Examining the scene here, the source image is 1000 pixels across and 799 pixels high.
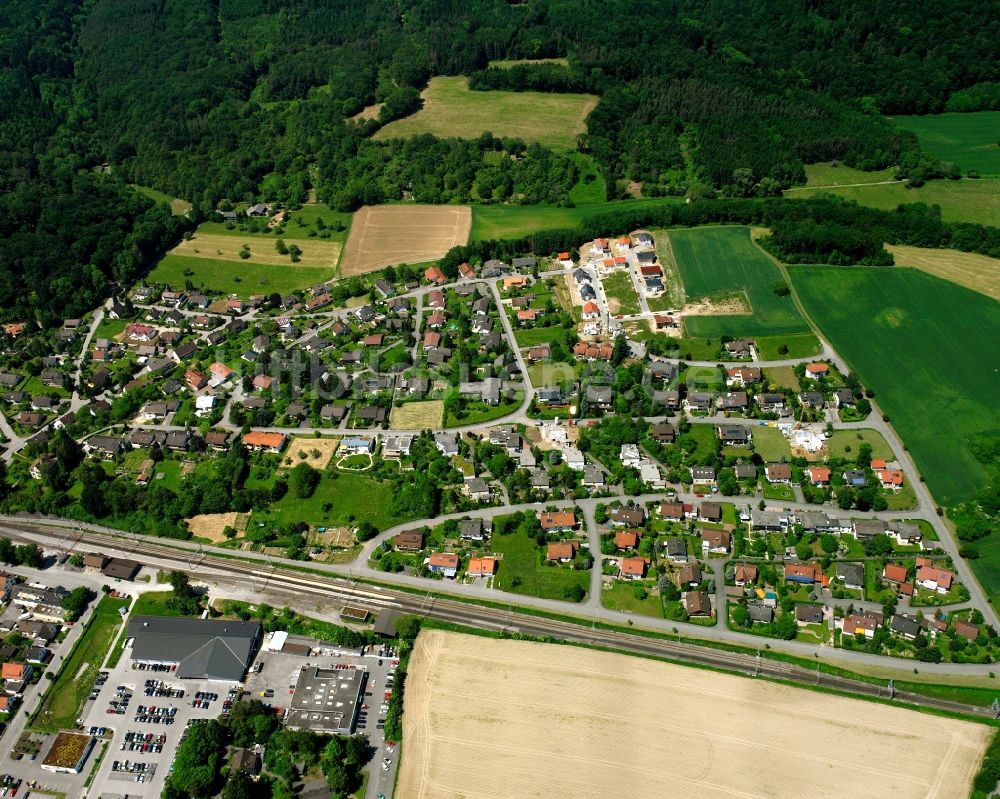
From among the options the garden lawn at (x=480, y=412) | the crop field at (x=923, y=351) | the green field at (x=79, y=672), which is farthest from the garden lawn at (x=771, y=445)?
the green field at (x=79, y=672)

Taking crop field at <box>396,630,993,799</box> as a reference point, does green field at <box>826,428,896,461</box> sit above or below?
above

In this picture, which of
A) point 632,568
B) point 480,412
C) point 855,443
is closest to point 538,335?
point 480,412

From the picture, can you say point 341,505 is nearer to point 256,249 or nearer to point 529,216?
point 256,249

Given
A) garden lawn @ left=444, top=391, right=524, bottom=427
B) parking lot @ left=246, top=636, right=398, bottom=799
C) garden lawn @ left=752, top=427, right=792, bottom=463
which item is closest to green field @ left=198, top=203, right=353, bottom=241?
garden lawn @ left=444, top=391, right=524, bottom=427

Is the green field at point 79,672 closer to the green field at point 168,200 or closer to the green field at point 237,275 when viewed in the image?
the green field at point 237,275

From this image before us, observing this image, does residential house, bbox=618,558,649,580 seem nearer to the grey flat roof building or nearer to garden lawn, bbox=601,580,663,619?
garden lawn, bbox=601,580,663,619

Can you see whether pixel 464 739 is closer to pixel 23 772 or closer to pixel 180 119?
pixel 23 772
